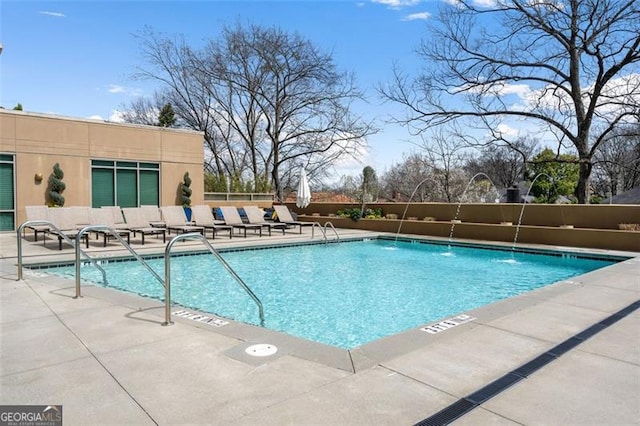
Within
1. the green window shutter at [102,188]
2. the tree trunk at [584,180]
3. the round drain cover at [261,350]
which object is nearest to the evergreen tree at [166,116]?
the green window shutter at [102,188]

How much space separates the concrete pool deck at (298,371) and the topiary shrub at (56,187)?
1043 cm

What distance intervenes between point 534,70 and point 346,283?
15.1m

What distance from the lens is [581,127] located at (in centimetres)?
1700

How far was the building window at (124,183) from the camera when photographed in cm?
1533

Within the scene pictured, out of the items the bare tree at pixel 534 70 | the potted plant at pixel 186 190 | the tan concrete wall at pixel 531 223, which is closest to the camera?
the tan concrete wall at pixel 531 223

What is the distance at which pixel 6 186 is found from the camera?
1344cm

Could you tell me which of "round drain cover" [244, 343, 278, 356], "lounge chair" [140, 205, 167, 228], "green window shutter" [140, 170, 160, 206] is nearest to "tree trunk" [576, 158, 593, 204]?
"lounge chair" [140, 205, 167, 228]

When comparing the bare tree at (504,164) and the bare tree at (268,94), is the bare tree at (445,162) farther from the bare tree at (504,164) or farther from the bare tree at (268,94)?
the bare tree at (504,164)

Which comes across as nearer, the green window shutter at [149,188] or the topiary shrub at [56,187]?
the topiary shrub at [56,187]

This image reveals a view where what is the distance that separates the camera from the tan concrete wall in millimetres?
11406

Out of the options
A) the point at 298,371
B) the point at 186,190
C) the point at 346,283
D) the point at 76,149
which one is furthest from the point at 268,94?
the point at 298,371

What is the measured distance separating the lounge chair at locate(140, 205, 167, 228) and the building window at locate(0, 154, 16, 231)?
448cm

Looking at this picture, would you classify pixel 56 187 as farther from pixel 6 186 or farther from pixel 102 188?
pixel 102 188

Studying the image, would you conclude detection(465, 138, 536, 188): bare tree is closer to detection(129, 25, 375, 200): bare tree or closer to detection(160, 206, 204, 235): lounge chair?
detection(129, 25, 375, 200): bare tree
